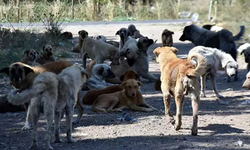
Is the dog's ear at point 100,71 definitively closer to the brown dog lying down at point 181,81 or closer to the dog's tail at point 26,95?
the brown dog lying down at point 181,81

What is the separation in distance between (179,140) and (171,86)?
1.04 m

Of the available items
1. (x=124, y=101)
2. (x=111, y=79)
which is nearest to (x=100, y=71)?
(x=111, y=79)

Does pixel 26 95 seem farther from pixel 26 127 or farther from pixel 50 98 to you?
pixel 26 127

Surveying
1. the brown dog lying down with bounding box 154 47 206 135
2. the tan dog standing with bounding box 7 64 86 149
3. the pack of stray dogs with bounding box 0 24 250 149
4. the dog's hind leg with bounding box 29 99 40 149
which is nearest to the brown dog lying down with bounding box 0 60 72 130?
the pack of stray dogs with bounding box 0 24 250 149

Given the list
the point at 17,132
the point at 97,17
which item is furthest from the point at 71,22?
the point at 17,132

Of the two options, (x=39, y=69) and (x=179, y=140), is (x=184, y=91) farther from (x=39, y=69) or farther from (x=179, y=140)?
(x=39, y=69)

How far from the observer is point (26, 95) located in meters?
6.01

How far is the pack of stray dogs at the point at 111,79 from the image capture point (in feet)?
20.2

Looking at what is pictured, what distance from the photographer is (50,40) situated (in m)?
17.6

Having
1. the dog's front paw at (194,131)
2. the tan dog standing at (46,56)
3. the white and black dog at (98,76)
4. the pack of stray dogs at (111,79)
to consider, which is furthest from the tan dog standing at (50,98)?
the tan dog standing at (46,56)

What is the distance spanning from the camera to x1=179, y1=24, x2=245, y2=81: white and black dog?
1301 cm

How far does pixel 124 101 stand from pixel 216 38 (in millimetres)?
5793

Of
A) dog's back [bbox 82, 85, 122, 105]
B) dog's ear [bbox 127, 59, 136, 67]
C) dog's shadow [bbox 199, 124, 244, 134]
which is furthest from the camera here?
dog's ear [bbox 127, 59, 136, 67]

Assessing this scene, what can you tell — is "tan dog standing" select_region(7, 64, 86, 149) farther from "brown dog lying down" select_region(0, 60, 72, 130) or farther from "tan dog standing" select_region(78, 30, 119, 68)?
"tan dog standing" select_region(78, 30, 119, 68)
